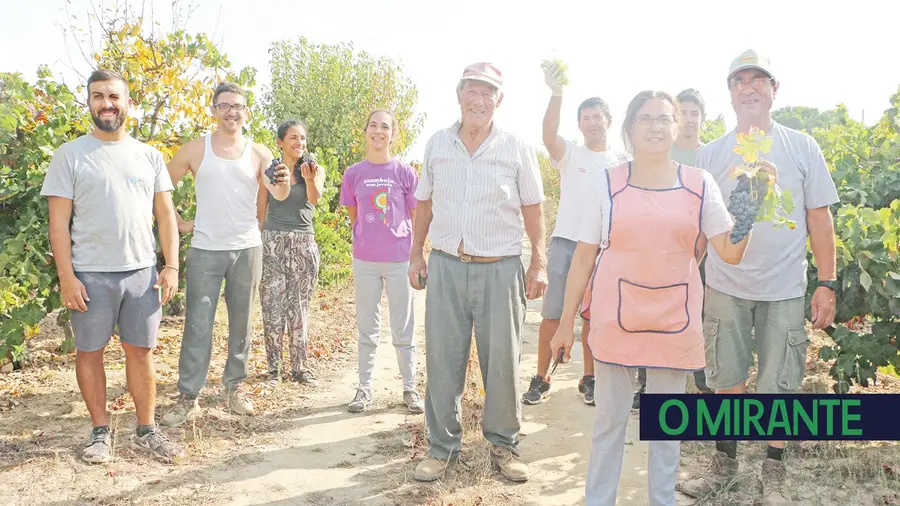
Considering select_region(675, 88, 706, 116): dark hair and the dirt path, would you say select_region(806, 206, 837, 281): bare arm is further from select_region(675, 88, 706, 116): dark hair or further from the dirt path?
select_region(675, 88, 706, 116): dark hair

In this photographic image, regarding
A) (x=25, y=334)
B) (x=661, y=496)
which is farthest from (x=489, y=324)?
(x=25, y=334)

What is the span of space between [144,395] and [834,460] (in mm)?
4005

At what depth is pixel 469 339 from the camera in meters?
3.75

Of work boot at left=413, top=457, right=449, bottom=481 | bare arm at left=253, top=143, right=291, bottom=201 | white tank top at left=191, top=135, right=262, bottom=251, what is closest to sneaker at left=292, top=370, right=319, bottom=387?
white tank top at left=191, top=135, right=262, bottom=251

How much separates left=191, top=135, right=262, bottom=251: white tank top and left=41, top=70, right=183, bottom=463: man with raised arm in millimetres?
425

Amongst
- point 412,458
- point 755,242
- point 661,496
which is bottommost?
point 412,458

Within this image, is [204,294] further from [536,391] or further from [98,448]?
[536,391]

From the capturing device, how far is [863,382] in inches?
152

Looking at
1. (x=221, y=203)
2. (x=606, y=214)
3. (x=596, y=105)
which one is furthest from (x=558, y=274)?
(x=221, y=203)

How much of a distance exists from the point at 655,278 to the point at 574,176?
85.2 inches

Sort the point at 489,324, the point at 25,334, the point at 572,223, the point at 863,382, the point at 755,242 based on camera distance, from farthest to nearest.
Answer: the point at 572,223
the point at 25,334
the point at 863,382
the point at 489,324
the point at 755,242

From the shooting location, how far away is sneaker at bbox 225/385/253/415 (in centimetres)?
457

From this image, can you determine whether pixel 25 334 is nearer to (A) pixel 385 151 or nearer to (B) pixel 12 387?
(B) pixel 12 387

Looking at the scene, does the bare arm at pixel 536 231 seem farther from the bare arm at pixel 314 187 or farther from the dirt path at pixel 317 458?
the bare arm at pixel 314 187
